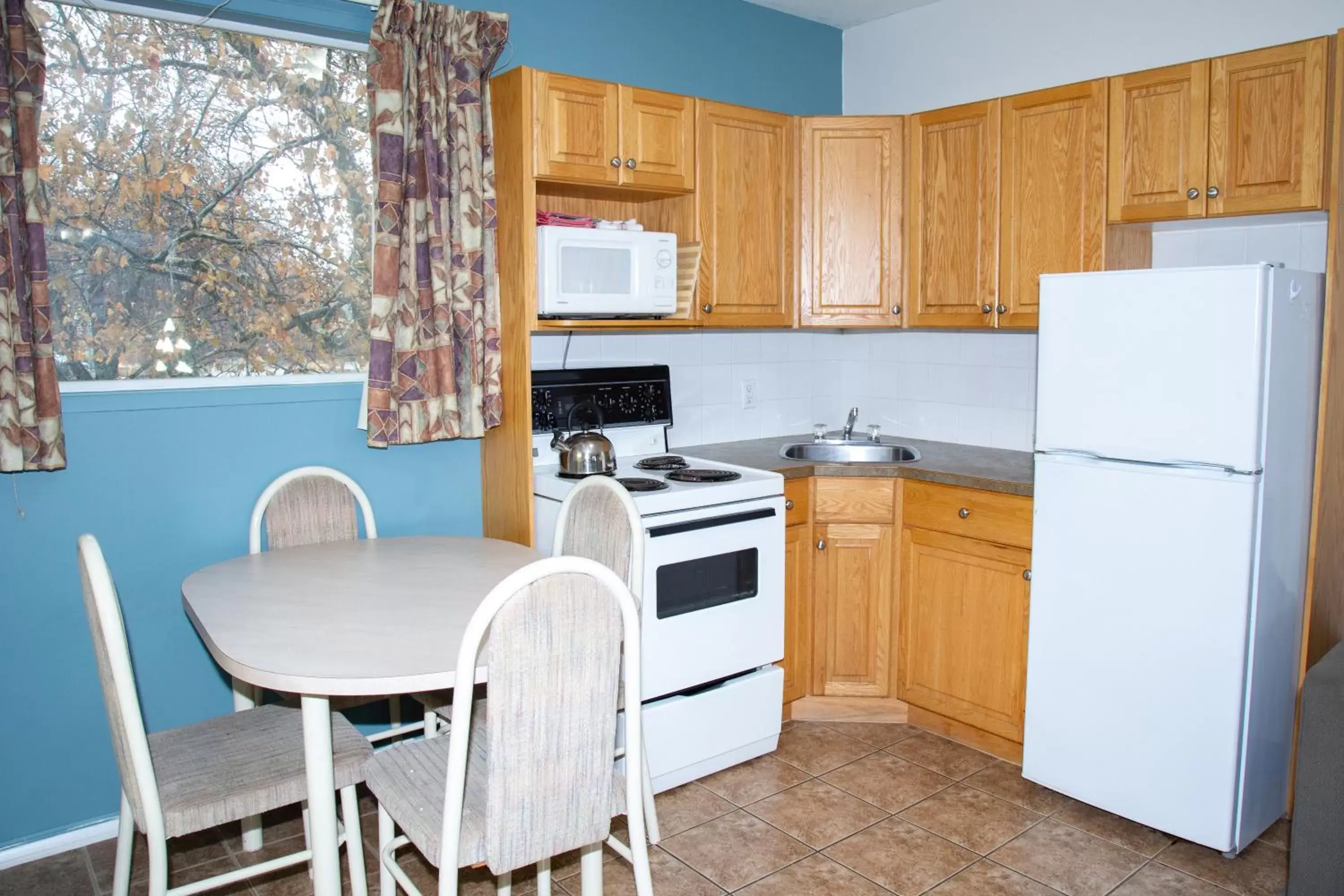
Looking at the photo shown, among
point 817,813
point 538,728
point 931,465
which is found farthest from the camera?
point 931,465

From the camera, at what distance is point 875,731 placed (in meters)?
3.43

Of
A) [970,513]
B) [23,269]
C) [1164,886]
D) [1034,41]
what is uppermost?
[1034,41]

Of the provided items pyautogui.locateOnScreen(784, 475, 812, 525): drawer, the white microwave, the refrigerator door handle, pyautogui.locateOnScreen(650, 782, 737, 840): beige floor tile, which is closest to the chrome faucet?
pyautogui.locateOnScreen(784, 475, 812, 525): drawer

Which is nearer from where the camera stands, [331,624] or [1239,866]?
[331,624]

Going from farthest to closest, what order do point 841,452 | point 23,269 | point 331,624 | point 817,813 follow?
point 841,452
point 817,813
point 23,269
point 331,624

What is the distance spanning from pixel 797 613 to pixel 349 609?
169cm

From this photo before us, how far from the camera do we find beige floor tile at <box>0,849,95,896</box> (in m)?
2.45

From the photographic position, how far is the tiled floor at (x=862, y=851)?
97.3 inches

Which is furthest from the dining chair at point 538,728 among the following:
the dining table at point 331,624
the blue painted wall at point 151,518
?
the blue painted wall at point 151,518

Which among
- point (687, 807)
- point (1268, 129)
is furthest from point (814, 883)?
point (1268, 129)

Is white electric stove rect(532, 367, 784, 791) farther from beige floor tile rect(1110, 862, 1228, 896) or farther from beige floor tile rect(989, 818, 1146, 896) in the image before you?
beige floor tile rect(1110, 862, 1228, 896)

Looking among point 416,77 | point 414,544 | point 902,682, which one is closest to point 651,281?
point 416,77

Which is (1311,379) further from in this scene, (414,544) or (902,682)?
(414,544)

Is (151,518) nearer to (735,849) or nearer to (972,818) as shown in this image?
(735,849)
